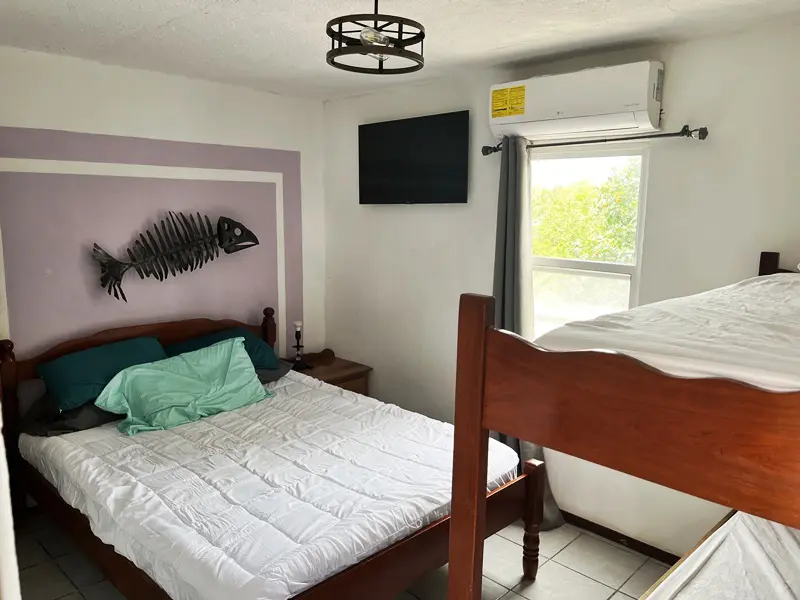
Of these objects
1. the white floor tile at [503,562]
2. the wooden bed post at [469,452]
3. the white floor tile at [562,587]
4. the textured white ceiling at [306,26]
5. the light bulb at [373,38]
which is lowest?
the white floor tile at [562,587]

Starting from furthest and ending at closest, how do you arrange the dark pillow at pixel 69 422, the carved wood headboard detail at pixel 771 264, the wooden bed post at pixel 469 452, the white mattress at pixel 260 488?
the dark pillow at pixel 69 422, the carved wood headboard detail at pixel 771 264, the white mattress at pixel 260 488, the wooden bed post at pixel 469 452

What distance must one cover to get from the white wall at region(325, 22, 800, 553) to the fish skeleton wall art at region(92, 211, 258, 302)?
874 mm

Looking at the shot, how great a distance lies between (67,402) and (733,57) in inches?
135

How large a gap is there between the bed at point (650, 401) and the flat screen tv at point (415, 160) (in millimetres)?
2123

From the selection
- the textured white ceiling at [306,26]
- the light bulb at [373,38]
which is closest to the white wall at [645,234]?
the textured white ceiling at [306,26]

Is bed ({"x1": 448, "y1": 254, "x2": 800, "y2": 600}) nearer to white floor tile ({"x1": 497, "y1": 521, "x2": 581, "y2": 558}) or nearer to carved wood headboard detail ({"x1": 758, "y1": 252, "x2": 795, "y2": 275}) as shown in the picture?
carved wood headboard detail ({"x1": 758, "y1": 252, "x2": 795, "y2": 275})

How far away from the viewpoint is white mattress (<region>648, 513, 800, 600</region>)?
171 cm

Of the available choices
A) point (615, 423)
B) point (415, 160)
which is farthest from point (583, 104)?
point (615, 423)

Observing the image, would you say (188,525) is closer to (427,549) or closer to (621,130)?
(427,549)

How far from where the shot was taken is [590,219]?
3.15 m

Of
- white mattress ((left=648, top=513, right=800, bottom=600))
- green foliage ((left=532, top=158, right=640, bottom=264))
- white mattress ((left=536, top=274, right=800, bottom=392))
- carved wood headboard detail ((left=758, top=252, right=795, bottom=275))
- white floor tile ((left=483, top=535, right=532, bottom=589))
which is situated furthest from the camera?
green foliage ((left=532, top=158, right=640, bottom=264))

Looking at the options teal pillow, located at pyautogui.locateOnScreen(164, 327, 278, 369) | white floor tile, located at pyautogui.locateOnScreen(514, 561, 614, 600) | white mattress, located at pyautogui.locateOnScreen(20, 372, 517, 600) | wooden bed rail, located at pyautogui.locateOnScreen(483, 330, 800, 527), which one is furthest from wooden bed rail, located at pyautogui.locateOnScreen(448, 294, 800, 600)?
teal pillow, located at pyautogui.locateOnScreen(164, 327, 278, 369)

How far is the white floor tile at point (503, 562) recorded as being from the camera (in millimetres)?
2705

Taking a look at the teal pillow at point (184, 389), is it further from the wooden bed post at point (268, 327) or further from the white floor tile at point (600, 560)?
the white floor tile at point (600, 560)
